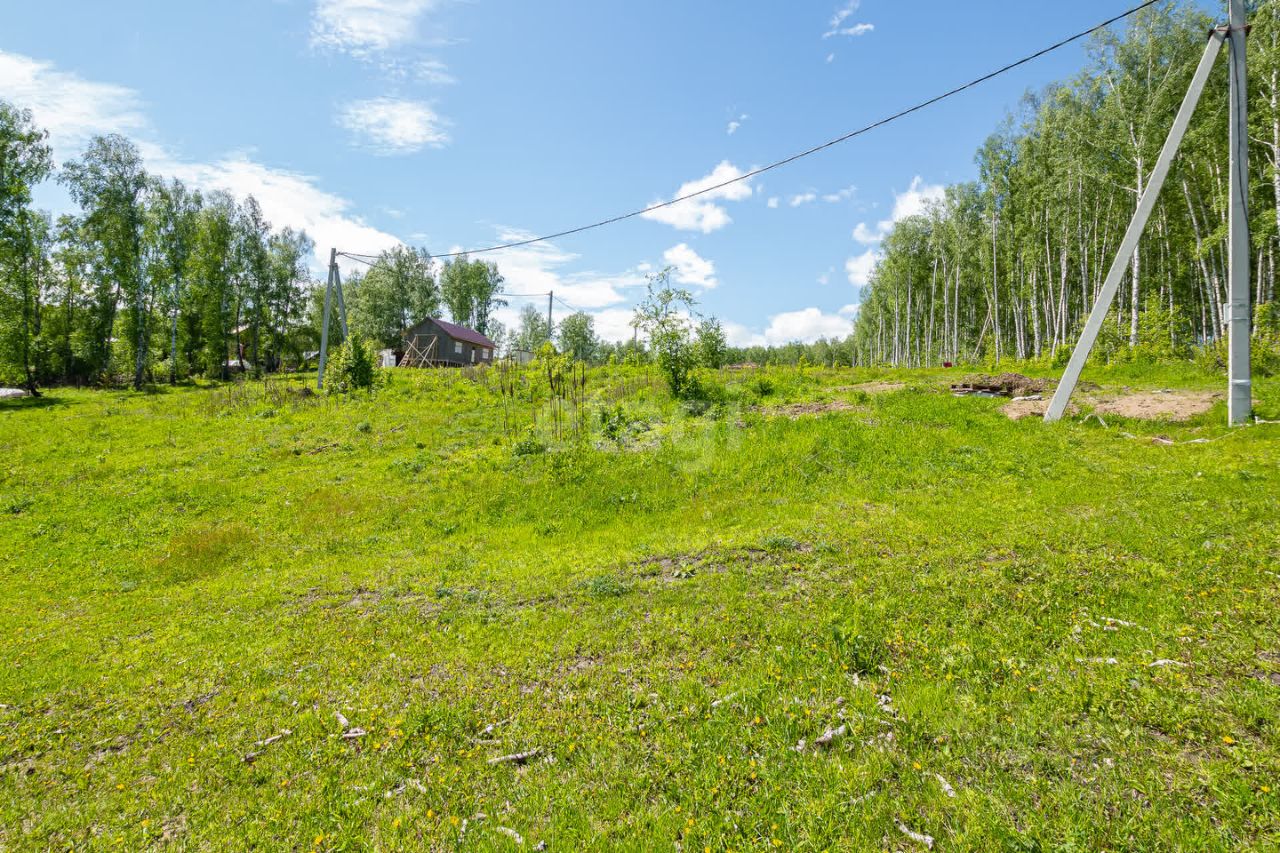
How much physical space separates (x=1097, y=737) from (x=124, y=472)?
2217 cm

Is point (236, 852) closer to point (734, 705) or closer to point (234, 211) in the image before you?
point (734, 705)

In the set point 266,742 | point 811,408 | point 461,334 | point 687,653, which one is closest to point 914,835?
point 687,653

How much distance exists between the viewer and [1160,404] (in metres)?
13.6

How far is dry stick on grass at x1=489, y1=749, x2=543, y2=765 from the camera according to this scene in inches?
173

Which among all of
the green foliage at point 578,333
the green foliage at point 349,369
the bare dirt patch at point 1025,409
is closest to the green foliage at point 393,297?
the green foliage at point 578,333

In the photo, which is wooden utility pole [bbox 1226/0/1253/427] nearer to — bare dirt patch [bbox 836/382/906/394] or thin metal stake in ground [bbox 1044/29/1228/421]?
thin metal stake in ground [bbox 1044/29/1228/421]

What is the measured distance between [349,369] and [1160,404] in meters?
32.8

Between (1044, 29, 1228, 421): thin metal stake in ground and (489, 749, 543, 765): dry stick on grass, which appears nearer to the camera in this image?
(489, 749, 543, 765): dry stick on grass

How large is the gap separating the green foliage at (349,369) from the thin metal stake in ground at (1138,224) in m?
29.6

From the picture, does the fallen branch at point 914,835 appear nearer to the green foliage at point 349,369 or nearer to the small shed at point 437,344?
the green foliage at point 349,369

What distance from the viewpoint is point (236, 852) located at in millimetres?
3715

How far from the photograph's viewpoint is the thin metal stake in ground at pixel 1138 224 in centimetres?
1184

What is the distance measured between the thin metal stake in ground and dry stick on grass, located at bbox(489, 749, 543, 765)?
1472 cm

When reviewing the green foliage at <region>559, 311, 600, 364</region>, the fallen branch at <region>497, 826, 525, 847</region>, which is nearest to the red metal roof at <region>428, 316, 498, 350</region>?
the green foliage at <region>559, 311, 600, 364</region>
